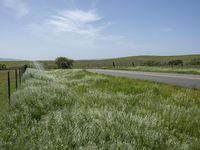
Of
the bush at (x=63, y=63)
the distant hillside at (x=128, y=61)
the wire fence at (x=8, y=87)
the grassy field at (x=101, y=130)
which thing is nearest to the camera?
the grassy field at (x=101, y=130)

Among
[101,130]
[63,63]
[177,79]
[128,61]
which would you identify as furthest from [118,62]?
[101,130]

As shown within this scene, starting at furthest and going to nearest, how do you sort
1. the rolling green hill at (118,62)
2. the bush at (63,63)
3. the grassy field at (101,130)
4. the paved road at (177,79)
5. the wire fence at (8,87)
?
the bush at (63,63), the rolling green hill at (118,62), the paved road at (177,79), the wire fence at (8,87), the grassy field at (101,130)

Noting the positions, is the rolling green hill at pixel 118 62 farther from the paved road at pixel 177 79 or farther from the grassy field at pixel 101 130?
the grassy field at pixel 101 130

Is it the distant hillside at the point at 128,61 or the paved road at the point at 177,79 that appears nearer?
the paved road at the point at 177,79

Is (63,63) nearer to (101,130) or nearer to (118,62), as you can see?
(118,62)

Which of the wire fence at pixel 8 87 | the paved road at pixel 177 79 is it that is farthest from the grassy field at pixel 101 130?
the paved road at pixel 177 79

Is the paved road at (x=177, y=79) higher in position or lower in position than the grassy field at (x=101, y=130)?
lower

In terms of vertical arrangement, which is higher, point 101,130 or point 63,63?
point 63,63

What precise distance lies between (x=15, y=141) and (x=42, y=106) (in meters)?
2.82

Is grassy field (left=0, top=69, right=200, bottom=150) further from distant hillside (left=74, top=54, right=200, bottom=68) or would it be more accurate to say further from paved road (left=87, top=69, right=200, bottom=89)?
distant hillside (left=74, top=54, right=200, bottom=68)

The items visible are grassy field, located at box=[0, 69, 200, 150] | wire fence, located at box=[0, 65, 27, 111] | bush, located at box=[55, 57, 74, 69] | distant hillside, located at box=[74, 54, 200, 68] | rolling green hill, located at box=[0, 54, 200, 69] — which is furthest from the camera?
bush, located at box=[55, 57, 74, 69]

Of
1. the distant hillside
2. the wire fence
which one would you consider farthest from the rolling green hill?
the wire fence

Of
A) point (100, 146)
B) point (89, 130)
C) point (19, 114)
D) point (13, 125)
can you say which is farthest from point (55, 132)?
point (19, 114)

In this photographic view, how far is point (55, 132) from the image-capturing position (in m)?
4.85
